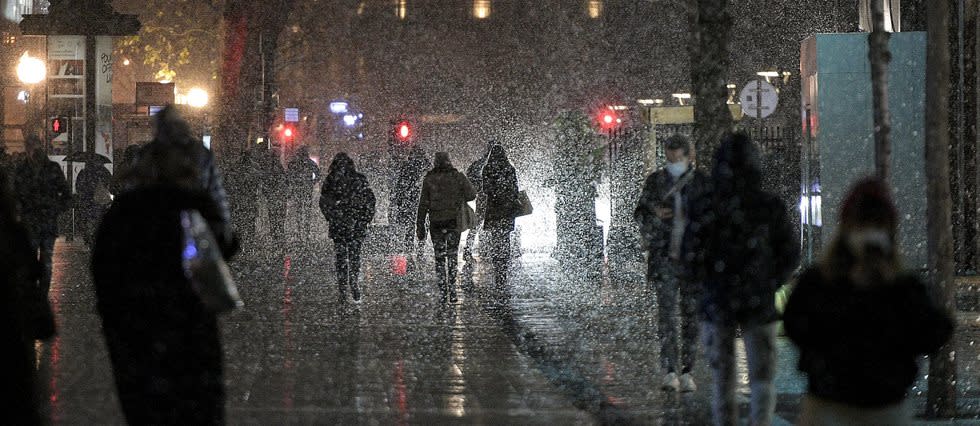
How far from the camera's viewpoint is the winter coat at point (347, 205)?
1655 centimetres

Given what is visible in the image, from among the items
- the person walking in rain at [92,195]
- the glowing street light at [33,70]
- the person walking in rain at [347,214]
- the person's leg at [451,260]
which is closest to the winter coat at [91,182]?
the person walking in rain at [92,195]

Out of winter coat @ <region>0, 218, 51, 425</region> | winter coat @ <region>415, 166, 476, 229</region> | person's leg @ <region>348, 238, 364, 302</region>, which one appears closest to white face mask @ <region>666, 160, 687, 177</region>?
winter coat @ <region>0, 218, 51, 425</region>

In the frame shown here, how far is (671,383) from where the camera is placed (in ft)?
33.1

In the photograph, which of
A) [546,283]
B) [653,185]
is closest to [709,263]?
[653,185]

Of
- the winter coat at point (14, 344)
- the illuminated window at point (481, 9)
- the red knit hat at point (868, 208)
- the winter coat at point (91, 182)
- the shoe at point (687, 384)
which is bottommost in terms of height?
the shoe at point (687, 384)

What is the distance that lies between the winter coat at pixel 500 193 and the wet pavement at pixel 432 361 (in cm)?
113

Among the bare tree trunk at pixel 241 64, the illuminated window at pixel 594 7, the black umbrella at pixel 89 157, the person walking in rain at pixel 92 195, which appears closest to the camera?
the person walking in rain at pixel 92 195

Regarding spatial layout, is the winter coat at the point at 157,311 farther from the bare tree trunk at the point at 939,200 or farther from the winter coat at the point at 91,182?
the winter coat at the point at 91,182

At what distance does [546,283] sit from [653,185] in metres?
9.75

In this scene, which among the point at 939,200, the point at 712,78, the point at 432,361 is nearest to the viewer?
the point at 939,200

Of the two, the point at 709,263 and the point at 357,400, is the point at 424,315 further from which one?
the point at 709,263

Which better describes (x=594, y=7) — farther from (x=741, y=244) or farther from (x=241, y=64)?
(x=741, y=244)

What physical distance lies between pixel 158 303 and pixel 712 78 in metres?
7.88

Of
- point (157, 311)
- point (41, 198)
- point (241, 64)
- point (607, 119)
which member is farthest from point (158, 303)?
point (607, 119)
